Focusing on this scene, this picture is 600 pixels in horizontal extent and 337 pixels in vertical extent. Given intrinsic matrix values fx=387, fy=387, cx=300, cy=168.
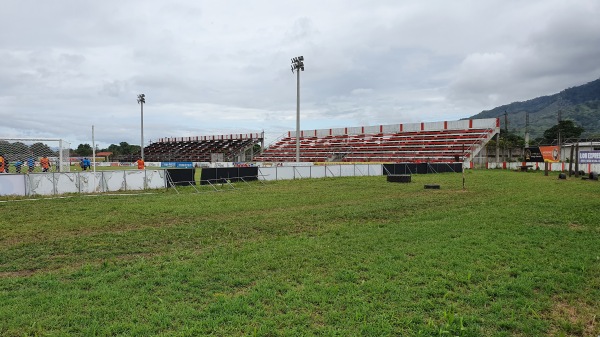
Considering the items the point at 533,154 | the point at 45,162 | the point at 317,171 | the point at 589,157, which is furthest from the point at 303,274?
the point at 533,154

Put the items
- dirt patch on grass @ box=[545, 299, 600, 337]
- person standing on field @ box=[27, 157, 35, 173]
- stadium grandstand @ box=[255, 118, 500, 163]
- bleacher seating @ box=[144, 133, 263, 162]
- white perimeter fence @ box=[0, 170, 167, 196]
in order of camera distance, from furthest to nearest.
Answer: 1. bleacher seating @ box=[144, 133, 263, 162]
2. stadium grandstand @ box=[255, 118, 500, 163]
3. person standing on field @ box=[27, 157, 35, 173]
4. white perimeter fence @ box=[0, 170, 167, 196]
5. dirt patch on grass @ box=[545, 299, 600, 337]

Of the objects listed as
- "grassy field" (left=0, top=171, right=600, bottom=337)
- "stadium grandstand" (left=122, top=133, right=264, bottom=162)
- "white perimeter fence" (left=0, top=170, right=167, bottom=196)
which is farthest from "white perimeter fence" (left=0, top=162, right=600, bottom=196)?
"stadium grandstand" (left=122, top=133, right=264, bottom=162)

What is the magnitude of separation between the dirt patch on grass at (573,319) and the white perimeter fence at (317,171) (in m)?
23.1

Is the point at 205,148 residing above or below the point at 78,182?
above

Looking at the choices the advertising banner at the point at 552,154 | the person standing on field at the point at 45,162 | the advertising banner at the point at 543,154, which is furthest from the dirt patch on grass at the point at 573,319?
the advertising banner at the point at 552,154

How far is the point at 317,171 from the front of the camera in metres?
31.2

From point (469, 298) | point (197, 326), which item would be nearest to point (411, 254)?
point (469, 298)

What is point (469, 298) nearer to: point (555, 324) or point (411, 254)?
point (555, 324)

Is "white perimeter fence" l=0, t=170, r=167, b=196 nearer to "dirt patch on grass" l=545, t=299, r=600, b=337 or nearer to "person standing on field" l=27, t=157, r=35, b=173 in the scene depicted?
"person standing on field" l=27, t=157, r=35, b=173

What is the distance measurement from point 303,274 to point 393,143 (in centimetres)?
6352

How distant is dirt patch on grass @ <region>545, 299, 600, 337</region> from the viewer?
4.48 metres

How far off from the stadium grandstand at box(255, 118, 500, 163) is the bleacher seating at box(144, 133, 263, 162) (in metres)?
5.48

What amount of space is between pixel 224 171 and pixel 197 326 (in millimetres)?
19582

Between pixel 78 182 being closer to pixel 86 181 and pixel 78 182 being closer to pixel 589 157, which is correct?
pixel 86 181
